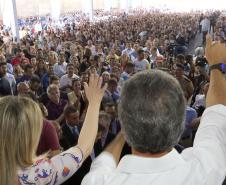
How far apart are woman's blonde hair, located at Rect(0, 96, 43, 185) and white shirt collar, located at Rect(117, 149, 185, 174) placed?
47 centimetres

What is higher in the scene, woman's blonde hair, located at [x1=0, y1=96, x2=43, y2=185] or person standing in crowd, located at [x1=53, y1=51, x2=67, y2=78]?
woman's blonde hair, located at [x1=0, y1=96, x2=43, y2=185]

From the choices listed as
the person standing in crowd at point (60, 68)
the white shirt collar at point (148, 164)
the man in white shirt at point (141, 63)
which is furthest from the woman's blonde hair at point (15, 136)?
the man in white shirt at point (141, 63)

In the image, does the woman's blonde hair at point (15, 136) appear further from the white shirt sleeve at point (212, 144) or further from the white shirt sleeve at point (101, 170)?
the white shirt sleeve at point (212, 144)

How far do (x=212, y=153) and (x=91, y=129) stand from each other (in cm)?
54

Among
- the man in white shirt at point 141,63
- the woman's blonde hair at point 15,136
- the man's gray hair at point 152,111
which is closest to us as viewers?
the man's gray hair at point 152,111

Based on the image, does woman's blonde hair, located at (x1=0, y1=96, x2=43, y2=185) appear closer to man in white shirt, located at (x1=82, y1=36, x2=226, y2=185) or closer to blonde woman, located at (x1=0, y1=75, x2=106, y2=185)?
blonde woman, located at (x1=0, y1=75, x2=106, y2=185)

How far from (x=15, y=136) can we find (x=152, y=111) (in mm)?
579

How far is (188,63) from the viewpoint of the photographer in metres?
6.57

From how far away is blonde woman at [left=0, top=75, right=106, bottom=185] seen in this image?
1.30 metres

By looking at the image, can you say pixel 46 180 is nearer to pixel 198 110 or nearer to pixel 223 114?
pixel 223 114

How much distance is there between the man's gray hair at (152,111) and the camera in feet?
3.10

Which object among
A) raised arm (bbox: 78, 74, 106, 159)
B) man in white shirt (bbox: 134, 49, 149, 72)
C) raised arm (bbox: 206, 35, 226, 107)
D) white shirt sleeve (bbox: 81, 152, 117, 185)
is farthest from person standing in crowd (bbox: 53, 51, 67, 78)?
white shirt sleeve (bbox: 81, 152, 117, 185)

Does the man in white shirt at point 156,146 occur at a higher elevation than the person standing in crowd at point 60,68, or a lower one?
higher

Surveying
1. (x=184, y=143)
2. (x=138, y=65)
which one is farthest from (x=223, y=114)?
(x=138, y=65)
